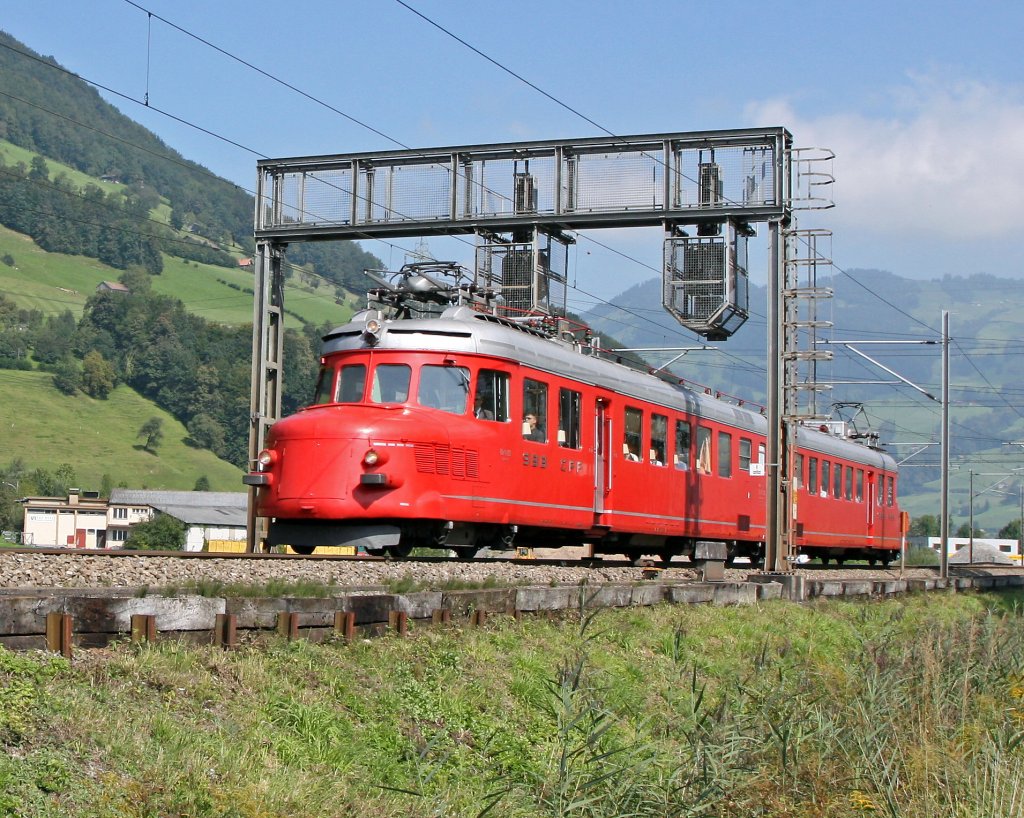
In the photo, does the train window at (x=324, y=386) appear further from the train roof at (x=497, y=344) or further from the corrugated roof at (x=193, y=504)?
the corrugated roof at (x=193, y=504)

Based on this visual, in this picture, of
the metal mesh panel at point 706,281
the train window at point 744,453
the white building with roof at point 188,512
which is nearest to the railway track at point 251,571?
the metal mesh panel at point 706,281

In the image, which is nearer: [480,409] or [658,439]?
[480,409]

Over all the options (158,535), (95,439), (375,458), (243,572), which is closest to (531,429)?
(375,458)

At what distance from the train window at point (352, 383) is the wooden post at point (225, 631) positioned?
1140 centimetres

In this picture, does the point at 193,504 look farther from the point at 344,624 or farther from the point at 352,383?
the point at 344,624

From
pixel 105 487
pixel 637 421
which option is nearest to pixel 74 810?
pixel 637 421

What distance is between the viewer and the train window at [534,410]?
67.7 feet

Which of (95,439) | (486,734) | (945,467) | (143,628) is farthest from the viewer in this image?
(95,439)

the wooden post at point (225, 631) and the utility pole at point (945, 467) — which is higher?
the utility pole at point (945, 467)

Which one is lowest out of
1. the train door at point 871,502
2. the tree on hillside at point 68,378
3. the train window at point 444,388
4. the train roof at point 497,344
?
the train door at point 871,502

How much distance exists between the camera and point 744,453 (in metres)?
29.9

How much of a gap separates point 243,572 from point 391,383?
5.49 metres

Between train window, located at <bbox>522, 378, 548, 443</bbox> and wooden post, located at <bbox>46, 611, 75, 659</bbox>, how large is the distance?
42.5 ft

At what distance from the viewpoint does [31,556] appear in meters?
13.8
